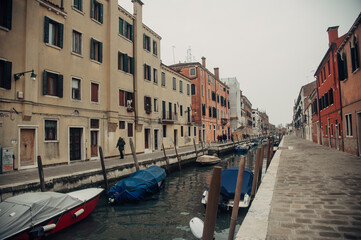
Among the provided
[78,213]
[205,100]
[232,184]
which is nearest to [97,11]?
[78,213]

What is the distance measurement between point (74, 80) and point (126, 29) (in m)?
6.76

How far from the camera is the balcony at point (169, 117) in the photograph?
76.6 feet

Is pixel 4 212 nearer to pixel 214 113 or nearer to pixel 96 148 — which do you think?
pixel 96 148

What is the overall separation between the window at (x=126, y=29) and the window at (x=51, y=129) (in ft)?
28.8

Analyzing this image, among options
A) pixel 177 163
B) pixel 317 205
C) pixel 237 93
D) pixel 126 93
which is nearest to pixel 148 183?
pixel 317 205

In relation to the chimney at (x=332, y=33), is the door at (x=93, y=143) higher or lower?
lower

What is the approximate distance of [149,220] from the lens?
7512mm

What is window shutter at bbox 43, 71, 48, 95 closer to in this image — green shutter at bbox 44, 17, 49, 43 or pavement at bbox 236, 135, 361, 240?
green shutter at bbox 44, 17, 49, 43

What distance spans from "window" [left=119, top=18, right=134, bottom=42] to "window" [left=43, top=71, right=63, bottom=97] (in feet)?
22.6

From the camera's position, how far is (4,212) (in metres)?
5.62

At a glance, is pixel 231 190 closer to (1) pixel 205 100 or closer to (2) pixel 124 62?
(2) pixel 124 62

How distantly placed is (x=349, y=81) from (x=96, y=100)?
15365mm

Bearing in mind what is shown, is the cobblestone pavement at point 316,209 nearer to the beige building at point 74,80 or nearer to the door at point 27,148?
the door at point 27,148

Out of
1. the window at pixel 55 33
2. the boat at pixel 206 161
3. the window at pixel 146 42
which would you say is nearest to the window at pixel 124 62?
the window at pixel 146 42
